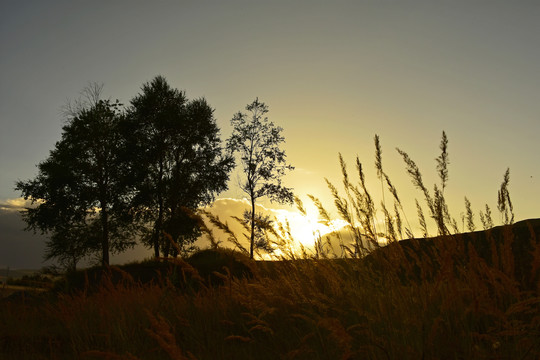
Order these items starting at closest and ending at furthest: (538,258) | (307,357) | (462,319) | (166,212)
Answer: (538,258) < (462,319) < (307,357) < (166,212)

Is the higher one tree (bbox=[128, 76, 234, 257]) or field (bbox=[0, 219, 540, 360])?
tree (bbox=[128, 76, 234, 257])

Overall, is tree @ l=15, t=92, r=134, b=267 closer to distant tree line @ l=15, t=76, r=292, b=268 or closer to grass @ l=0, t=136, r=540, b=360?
distant tree line @ l=15, t=76, r=292, b=268

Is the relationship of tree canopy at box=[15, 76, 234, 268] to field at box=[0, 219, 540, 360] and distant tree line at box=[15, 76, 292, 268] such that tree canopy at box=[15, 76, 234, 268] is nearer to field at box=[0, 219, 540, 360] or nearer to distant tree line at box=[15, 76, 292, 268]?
distant tree line at box=[15, 76, 292, 268]

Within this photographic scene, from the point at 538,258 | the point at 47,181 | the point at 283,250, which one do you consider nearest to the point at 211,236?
the point at 283,250

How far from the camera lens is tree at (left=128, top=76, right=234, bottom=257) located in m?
22.5

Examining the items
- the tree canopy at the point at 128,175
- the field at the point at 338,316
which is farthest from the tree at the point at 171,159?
the field at the point at 338,316

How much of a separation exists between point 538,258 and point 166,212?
22.0 metres

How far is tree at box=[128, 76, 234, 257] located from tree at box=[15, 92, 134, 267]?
4.85ft

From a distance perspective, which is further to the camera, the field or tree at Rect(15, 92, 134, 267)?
tree at Rect(15, 92, 134, 267)

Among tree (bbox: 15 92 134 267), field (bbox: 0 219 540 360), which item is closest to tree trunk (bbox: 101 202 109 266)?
tree (bbox: 15 92 134 267)

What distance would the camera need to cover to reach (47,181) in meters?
24.0

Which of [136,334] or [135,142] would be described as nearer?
[136,334]

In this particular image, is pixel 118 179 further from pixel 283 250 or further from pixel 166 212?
pixel 283 250

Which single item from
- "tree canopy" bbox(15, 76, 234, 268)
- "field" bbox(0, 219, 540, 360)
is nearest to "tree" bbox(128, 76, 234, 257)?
"tree canopy" bbox(15, 76, 234, 268)
